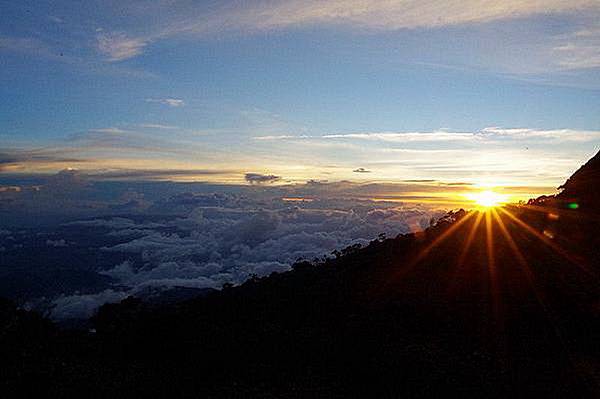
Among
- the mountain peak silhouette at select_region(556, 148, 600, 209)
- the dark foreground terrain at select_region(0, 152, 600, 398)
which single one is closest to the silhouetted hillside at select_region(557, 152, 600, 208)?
the mountain peak silhouette at select_region(556, 148, 600, 209)

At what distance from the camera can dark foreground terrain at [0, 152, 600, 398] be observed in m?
12.9

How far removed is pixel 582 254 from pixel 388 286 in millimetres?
10389

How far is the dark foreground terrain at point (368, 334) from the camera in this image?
42.3 feet

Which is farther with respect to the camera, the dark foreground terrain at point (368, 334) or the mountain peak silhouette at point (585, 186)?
the mountain peak silhouette at point (585, 186)

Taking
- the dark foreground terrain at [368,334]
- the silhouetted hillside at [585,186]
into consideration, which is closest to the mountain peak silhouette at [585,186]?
the silhouetted hillside at [585,186]

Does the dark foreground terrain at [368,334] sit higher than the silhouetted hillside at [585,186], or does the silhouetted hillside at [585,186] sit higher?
the silhouetted hillside at [585,186]

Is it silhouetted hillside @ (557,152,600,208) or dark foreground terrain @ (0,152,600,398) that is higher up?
silhouetted hillside @ (557,152,600,208)

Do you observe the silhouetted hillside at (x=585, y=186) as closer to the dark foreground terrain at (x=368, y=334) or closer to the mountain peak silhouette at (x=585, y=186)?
the mountain peak silhouette at (x=585, y=186)

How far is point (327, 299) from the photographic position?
20.9 metres

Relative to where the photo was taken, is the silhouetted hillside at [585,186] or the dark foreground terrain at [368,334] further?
the silhouetted hillside at [585,186]

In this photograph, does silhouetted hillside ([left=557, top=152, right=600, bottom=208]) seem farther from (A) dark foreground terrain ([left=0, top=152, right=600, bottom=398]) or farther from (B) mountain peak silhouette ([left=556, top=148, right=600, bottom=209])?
(A) dark foreground terrain ([left=0, top=152, right=600, bottom=398])

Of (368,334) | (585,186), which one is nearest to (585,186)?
(585,186)

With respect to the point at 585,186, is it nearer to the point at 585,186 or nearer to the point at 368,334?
the point at 585,186

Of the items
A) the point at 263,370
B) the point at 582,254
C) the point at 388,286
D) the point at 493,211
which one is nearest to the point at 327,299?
the point at 388,286
